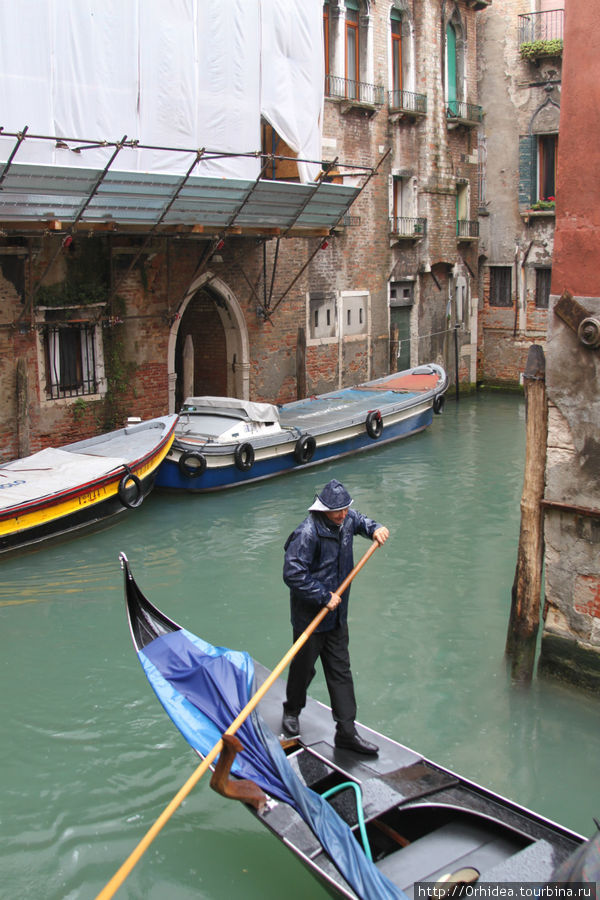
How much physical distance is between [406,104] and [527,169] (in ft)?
9.29

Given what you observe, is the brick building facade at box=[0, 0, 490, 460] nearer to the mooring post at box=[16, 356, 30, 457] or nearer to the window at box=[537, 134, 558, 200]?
the mooring post at box=[16, 356, 30, 457]

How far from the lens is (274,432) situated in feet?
35.1

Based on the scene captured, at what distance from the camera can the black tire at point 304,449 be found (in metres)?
10.8


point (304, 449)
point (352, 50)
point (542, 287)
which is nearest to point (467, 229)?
point (542, 287)

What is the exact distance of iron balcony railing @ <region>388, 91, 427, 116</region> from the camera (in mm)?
14594

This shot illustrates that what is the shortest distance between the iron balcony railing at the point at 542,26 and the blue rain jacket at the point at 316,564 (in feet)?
46.5

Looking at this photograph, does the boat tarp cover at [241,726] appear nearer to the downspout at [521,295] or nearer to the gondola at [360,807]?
the gondola at [360,807]

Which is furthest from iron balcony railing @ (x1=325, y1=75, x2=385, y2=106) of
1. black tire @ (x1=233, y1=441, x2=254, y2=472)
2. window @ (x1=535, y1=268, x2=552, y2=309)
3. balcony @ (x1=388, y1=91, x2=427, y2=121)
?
black tire @ (x1=233, y1=441, x2=254, y2=472)

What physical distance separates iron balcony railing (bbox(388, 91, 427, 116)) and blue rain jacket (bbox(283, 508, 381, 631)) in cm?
1176

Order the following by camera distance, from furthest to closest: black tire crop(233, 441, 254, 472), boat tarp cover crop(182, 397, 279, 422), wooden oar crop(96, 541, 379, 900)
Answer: boat tarp cover crop(182, 397, 279, 422) → black tire crop(233, 441, 254, 472) → wooden oar crop(96, 541, 379, 900)

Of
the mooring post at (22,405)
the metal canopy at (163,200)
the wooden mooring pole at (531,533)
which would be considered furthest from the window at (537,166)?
the wooden mooring pole at (531,533)

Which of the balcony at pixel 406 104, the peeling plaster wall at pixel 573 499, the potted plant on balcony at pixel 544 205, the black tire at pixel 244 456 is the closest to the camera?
the peeling plaster wall at pixel 573 499

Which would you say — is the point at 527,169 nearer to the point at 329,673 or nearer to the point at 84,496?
the point at 84,496

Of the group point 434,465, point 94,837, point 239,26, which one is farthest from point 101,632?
point 239,26
